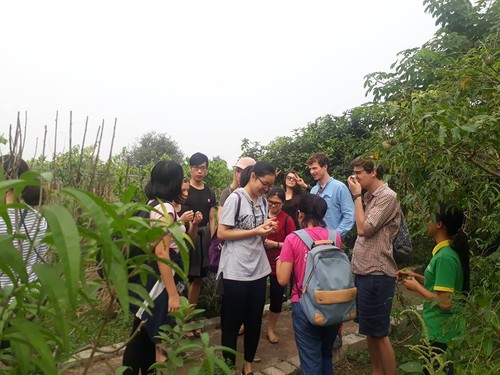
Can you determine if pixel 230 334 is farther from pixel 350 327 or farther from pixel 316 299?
pixel 350 327

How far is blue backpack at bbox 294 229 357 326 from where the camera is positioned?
2701 millimetres

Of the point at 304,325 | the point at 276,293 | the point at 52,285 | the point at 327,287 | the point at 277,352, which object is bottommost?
the point at 277,352

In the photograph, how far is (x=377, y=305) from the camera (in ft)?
10.4

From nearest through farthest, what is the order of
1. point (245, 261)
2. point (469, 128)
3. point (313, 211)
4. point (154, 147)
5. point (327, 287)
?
point (469, 128) → point (327, 287) → point (313, 211) → point (245, 261) → point (154, 147)

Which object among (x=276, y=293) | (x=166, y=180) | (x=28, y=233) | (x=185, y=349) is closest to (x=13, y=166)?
(x=28, y=233)

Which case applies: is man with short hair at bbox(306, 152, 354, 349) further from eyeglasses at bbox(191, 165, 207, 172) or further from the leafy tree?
the leafy tree

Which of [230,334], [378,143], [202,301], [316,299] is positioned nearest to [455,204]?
[378,143]

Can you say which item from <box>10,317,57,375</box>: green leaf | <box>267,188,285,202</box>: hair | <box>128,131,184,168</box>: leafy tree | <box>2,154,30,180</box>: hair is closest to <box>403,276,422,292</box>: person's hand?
<box>267,188,285,202</box>: hair

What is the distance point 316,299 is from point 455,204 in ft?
3.43

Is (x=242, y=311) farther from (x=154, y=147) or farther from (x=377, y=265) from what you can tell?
(x=154, y=147)

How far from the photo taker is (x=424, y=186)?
193cm

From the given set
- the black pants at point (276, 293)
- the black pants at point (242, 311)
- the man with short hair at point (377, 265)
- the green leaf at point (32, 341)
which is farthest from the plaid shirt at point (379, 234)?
the green leaf at point (32, 341)

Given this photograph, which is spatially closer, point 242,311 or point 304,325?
point 304,325

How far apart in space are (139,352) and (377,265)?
1800mm
